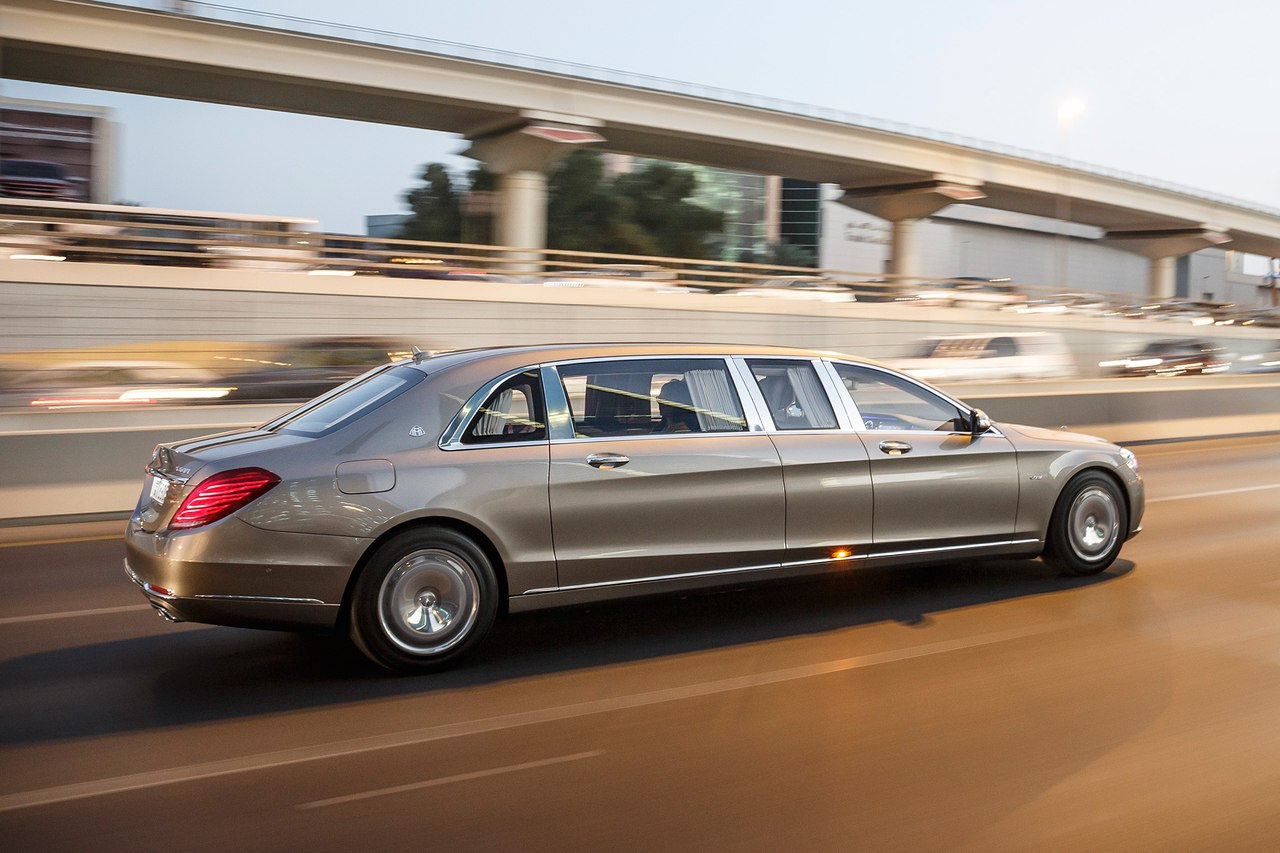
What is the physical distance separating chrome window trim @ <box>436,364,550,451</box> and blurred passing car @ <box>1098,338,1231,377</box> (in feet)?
63.1

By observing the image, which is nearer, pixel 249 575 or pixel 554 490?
pixel 249 575

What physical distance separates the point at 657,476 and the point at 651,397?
455 millimetres

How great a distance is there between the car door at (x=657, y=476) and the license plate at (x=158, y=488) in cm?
178

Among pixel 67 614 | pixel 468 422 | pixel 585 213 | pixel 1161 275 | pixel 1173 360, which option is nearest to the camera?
pixel 468 422

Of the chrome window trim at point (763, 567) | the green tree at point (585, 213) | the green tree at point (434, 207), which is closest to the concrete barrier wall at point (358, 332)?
the chrome window trim at point (763, 567)

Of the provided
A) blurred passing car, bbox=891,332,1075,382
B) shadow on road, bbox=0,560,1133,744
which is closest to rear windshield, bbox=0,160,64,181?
blurred passing car, bbox=891,332,1075,382

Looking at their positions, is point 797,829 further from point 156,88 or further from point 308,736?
point 156,88

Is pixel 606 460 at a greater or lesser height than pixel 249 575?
greater

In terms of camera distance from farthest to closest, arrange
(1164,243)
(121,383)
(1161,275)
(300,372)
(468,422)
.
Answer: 1. (1161,275)
2. (1164,243)
3. (300,372)
4. (121,383)
5. (468,422)

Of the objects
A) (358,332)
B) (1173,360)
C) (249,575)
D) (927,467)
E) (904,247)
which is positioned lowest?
(249,575)

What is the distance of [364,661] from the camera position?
610cm

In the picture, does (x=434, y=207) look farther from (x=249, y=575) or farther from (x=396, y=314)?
(x=249, y=575)

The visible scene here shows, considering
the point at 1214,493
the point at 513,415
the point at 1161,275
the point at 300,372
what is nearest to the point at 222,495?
the point at 513,415

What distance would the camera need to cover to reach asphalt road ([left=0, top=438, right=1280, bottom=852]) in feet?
13.4
